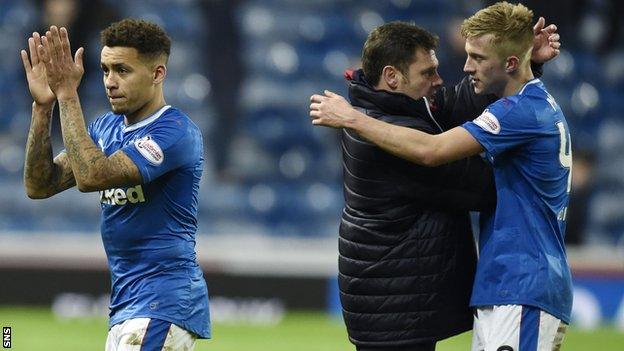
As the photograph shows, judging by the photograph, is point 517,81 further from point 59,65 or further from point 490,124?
point 59,65

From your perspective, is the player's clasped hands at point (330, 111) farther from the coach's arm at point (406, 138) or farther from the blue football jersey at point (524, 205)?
the blue football jersey at point (524, 205)

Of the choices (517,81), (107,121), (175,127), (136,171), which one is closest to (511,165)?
(517,81)

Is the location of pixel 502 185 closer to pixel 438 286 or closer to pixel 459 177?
pixel 459 177

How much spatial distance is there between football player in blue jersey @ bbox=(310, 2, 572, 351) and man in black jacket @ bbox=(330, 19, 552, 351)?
0.11 m

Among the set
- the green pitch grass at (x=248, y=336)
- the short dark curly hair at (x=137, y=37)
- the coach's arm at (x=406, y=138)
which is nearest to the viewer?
the coach's arm at (x=406, y=138)

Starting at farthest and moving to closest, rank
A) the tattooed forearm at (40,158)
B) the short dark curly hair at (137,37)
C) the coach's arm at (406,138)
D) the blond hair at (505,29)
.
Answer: the tattooed forearm at (40,158)
the short dark curly hair at (137,37)
the blond hair at (505,29)
the coach's arm at (406,138)

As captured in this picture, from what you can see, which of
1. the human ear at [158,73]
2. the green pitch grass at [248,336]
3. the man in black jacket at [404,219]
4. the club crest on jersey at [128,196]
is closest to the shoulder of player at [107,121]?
the human ear at [158,73]

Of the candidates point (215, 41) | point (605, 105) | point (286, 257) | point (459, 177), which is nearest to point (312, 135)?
point (215, 41)

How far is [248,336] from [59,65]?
5134 mm

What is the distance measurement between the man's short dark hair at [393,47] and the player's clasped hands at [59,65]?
3.72 ft

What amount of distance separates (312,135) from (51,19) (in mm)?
2700

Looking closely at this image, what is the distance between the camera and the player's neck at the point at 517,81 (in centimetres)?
488

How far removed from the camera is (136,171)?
4816mm

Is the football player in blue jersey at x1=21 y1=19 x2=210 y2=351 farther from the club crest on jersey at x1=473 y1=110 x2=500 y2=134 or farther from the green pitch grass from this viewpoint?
the green pitch grass
